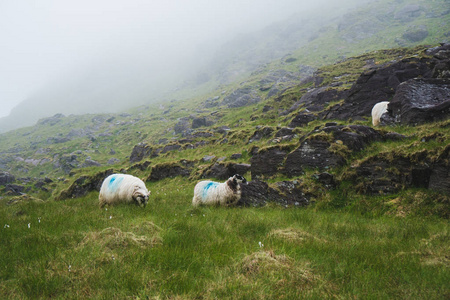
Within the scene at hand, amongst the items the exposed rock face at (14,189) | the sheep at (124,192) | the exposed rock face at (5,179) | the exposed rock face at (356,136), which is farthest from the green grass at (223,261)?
the exposed rock face at (5,179)

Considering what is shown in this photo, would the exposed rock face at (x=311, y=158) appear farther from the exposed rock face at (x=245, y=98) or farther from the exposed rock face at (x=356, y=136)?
the exposed rock face at (x=245, y=98)

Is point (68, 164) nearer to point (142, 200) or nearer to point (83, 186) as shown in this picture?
point (83, 186)

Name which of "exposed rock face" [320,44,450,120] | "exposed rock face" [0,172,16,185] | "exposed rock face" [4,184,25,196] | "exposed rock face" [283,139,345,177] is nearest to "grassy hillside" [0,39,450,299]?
"exposed rock face" [283,139,345,177]

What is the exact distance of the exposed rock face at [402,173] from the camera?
6766 millimetres

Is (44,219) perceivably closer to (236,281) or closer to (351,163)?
(236,281)

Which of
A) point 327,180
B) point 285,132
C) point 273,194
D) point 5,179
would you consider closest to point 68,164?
point 5,179

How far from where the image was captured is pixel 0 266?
12.0ft

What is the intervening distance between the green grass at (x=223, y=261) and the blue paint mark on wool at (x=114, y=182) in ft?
10.4

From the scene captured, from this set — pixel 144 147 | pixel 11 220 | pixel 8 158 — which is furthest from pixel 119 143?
pixel 11 220

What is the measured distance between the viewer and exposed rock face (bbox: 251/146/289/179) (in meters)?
11.9

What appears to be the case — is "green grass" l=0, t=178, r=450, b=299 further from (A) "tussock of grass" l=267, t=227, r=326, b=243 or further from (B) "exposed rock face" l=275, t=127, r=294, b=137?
(B) "exposed rock face" l=275, t=127, r=294, b=137

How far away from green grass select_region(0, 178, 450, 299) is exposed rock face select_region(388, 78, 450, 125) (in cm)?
796

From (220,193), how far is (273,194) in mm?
2260

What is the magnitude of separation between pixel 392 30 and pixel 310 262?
5683 inches
